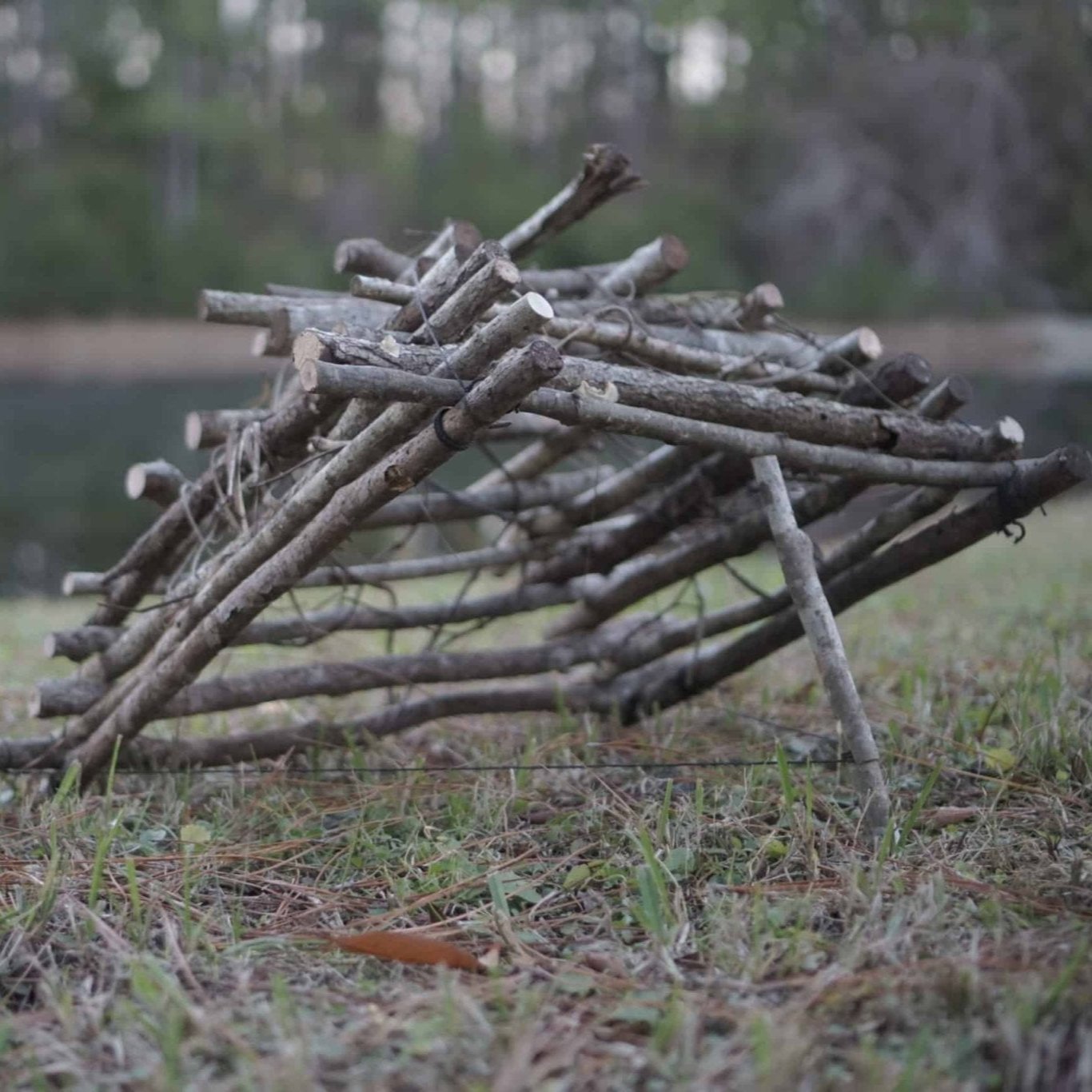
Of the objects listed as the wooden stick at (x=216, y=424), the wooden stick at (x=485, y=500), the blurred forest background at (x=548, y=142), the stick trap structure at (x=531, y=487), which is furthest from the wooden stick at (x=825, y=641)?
the blurred forest background at (x=548, y=142)

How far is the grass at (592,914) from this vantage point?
1.96m

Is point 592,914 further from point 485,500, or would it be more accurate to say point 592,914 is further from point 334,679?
point 485,500

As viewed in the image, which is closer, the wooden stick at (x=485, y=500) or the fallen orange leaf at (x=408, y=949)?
the fallen orange leaf at (x=408, y=949)

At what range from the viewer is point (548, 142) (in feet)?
166

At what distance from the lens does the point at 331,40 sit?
5128cm

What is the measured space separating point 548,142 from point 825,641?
164ft

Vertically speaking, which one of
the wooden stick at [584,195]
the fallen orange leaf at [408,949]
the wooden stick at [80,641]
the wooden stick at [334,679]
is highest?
the wooden stick at [584,195]

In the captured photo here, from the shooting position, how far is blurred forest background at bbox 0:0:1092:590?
3562cm

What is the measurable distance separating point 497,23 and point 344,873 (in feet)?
168

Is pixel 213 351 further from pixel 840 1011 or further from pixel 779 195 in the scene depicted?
pixel 840 1011

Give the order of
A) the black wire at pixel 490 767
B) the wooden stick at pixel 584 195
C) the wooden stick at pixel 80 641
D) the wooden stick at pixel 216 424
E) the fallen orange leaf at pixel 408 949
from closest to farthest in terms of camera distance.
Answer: the fallen orange leaf at pixel 408 949, the wooden stick at pixel 584 195, the black wire at pixel 490 767, the wooden stick at pixel 216 424, the wooden stick at pixel 80 641

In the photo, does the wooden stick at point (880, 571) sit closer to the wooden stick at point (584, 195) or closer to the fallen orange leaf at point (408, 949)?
the wooden stick at point (584, 195)

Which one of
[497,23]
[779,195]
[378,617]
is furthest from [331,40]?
[378,617]

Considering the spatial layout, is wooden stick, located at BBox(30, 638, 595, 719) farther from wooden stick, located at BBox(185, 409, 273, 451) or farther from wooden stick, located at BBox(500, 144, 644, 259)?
wooden stick, located at BBox(500, 144, 644, 259)
